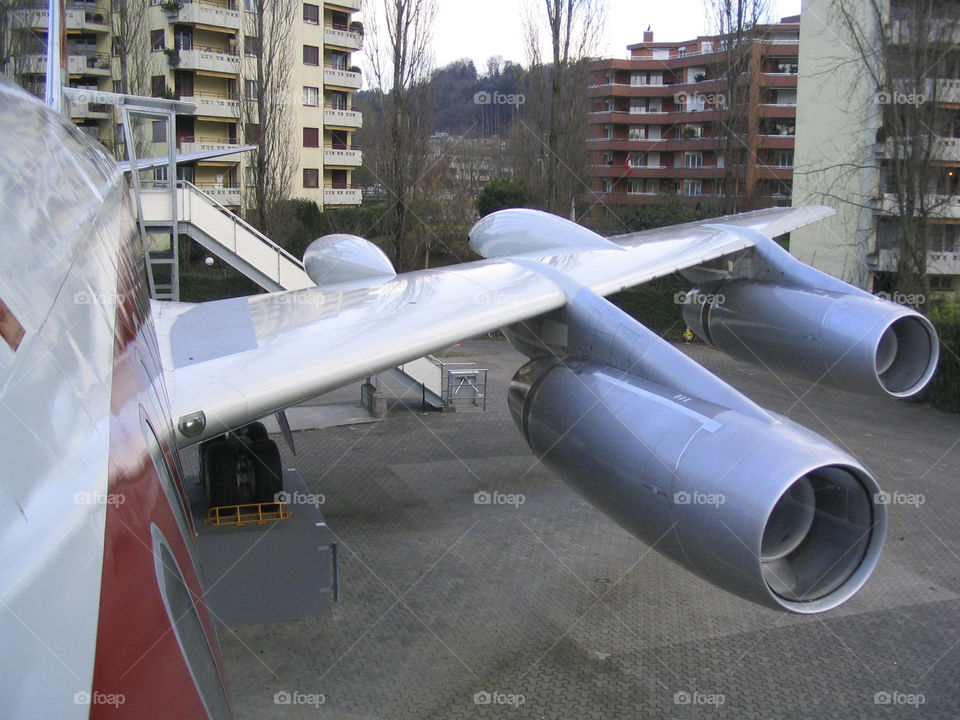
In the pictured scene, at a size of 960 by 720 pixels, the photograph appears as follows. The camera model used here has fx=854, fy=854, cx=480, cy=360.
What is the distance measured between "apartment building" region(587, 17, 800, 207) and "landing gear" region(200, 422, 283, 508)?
102 ft

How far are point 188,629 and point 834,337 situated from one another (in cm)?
749

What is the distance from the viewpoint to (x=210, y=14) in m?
39.3

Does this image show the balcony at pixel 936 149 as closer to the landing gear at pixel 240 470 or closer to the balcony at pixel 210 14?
the landing gear at pixel 240 470

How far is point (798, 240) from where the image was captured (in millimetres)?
29797

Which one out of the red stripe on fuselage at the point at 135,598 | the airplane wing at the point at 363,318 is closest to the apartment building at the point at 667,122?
the airplane wing at the point at 363,318

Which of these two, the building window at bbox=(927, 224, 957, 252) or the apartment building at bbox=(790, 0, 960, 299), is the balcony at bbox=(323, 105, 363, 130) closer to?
the apartment building at bbox=(790, 0, 960, 299)

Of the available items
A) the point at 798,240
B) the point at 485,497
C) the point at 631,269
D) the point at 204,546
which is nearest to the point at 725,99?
the point at 798,240

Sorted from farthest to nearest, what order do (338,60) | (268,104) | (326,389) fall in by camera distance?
(338,60) < (268,104) < (326,389)

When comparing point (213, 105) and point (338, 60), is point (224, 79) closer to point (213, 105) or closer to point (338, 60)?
point (213, 105)

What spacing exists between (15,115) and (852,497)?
6358mm

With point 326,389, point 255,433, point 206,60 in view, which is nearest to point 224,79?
point 206,60

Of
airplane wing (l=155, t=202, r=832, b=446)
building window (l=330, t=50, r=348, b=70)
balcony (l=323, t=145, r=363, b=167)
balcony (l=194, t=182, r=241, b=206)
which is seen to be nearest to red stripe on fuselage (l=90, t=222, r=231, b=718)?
airplane wing (l=155, t=202, r=832, b=446)

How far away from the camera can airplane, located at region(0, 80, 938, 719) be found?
2.17 m

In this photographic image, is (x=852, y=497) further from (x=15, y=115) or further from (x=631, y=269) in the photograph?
(x=15, y=115)
